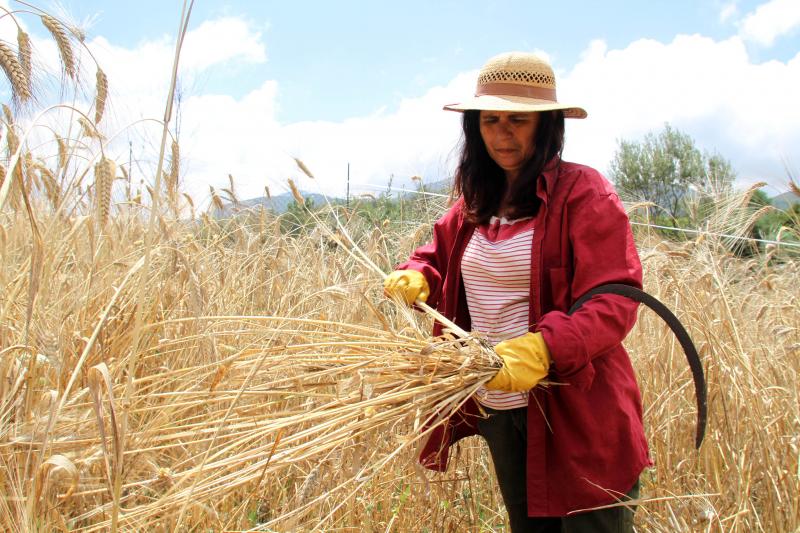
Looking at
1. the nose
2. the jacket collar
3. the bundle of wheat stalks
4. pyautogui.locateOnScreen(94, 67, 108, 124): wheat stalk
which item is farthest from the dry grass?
the nose

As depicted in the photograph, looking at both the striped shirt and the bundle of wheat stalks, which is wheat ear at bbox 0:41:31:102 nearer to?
the bundle of wheat stalks

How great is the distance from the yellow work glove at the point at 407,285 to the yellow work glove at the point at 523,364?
0.47 metres

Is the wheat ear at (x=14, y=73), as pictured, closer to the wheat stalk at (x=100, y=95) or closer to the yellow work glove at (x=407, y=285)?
the wheat stalk at (x=100, y=95)

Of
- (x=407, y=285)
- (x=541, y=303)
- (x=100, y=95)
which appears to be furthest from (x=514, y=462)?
(x=100, y=95)

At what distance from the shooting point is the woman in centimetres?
154

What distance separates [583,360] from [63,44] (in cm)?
152

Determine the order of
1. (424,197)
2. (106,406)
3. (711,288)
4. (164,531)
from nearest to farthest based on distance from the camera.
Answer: (106,406) → (164,531) → (711,288) → (424,197)

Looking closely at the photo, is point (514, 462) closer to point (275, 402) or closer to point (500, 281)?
point (500, 281)

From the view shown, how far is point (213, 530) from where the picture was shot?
76.9 inches

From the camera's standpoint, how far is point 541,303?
1726mm

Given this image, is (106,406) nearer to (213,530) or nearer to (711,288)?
(213,530)

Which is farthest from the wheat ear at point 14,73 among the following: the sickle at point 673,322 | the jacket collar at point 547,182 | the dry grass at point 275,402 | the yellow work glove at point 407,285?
the sickle at point 673,322

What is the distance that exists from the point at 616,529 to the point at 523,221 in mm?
827

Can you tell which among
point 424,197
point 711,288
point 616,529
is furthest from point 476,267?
point 424,197
